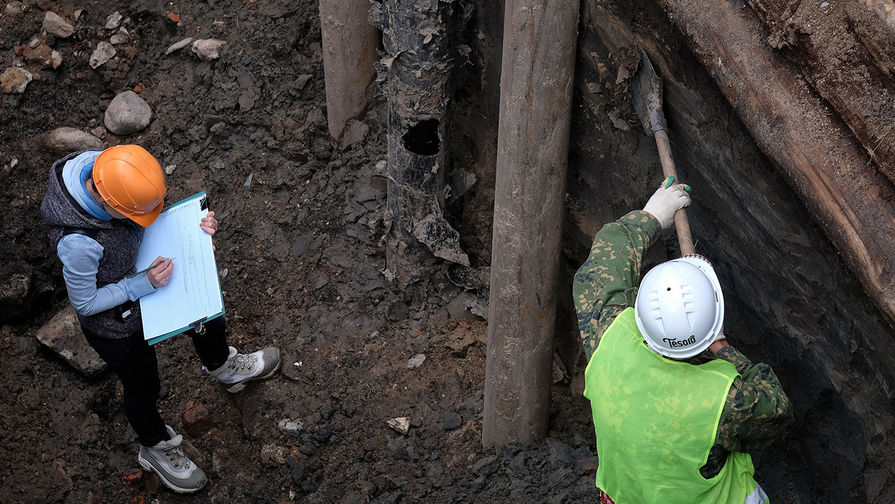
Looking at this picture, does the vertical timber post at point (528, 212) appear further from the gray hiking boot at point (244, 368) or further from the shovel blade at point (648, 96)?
the gray hiking boot at point (244, 368)

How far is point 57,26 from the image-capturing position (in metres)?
5.39

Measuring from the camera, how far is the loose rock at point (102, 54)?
5375mm

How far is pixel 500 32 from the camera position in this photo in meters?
3.92

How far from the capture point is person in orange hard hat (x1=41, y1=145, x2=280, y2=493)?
326 cm

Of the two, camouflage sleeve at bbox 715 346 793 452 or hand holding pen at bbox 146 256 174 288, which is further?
hand holding pen at bbox 146 256 174 288

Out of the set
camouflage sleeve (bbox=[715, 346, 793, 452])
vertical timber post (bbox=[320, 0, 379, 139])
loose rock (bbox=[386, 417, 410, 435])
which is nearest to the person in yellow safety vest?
camouflage sleeve (bbox=[715, 346, 793, 452])

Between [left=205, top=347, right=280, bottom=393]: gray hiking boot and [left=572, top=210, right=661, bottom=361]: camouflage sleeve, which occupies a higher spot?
[left=572, top=210, right=661, bottom=361]: camouflage sleeve

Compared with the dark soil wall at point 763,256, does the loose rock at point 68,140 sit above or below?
below

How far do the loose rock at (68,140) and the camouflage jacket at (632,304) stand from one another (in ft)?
12.0

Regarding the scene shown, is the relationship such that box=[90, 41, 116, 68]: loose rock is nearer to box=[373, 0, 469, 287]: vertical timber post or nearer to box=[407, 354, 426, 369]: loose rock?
box=[373, 0, 469, 287]: vertical timber post

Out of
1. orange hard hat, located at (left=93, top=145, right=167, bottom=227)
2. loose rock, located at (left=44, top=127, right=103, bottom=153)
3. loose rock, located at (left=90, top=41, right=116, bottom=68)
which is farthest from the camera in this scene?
loose rock, located at (left=90, top=41, right=116, bottom=68)

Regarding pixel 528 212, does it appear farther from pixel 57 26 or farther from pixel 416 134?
pixel 57 26

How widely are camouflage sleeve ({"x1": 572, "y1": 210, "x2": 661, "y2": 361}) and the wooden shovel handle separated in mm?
79

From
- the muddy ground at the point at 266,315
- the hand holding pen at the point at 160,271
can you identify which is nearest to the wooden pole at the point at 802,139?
the muddy ground at the point at 266,315
